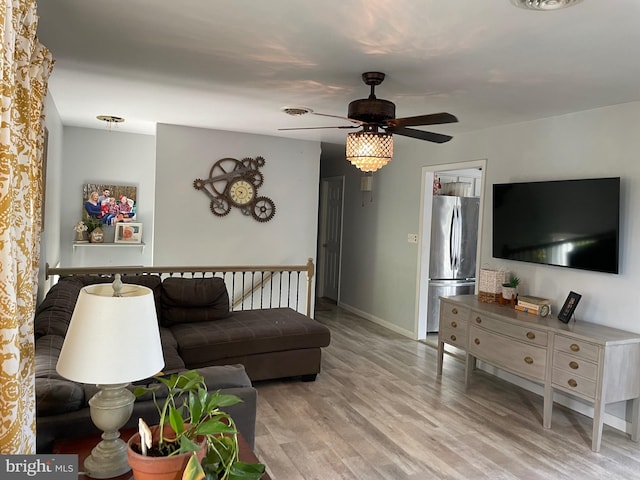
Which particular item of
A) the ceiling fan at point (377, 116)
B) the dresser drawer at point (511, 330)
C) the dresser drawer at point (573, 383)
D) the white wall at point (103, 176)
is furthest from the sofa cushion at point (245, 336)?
the white wall at point (103, 176)

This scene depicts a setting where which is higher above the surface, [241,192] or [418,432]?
[241,192]

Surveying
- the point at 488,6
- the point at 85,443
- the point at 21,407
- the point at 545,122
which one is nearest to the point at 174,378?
the point at 21,407

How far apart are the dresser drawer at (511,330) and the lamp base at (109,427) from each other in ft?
10.1

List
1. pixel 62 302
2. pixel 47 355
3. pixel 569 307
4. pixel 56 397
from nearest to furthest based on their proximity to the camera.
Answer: pixel 56 397 < pixel 47 355 < pixel 62 302 < pixel 569 307

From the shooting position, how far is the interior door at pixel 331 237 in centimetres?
799

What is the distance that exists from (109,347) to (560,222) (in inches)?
146

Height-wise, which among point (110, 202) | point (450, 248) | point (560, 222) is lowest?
point (450, 248)

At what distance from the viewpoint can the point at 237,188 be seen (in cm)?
588

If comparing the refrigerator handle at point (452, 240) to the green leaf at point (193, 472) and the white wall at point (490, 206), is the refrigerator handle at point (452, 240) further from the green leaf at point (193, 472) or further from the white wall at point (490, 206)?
the green leaf at point (193, 472)

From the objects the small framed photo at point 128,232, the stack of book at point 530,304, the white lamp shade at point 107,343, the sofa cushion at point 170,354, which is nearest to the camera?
the white lamp shade at point 107,343

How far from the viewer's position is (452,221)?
238 inches

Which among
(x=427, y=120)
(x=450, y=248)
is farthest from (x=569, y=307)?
(x=450, y=248)

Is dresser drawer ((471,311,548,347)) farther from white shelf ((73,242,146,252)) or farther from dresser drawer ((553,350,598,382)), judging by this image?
white shelf ((73,242,146,252))

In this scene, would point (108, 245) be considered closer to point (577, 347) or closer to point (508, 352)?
point (508, 352)
